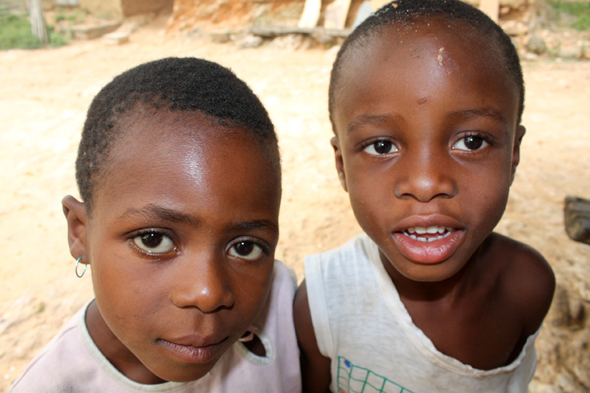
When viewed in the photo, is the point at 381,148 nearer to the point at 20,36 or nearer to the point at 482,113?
the point at 482,113

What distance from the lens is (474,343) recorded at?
1441 mm

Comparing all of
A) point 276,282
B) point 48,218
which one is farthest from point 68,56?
point 276,282

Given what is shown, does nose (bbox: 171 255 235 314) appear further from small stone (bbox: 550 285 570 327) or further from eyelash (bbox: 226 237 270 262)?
small stone (bbox: 550 285 570 327)

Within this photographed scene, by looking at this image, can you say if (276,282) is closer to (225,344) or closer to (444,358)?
(225,344)

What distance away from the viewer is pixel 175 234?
957 mm

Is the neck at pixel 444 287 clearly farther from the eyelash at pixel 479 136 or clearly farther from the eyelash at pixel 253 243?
the eyelash at pixel 253 243

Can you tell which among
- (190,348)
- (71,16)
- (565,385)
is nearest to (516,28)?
(565,385)

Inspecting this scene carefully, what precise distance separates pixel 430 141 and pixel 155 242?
2.46ft

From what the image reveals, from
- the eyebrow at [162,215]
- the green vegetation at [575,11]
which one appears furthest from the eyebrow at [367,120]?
the green vegetation at [575,11]

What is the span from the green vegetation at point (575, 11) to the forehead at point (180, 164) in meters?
9.33

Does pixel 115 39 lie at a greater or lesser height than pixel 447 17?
lesser

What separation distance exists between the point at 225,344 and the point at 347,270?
640mm

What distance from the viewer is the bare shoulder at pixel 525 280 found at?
146cm

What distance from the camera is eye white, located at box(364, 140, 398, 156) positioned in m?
1.20
